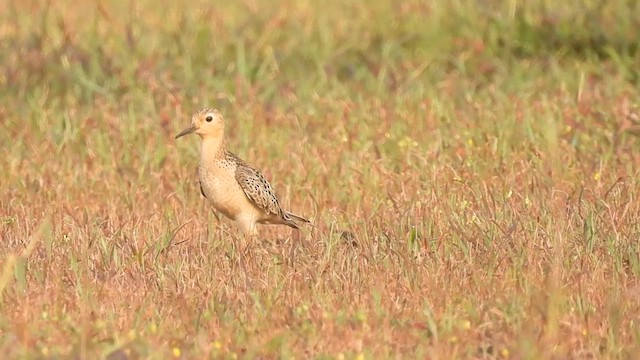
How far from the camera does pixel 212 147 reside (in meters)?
8.06

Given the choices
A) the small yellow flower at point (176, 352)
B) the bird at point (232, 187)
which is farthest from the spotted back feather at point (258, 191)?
the small yellow flower at point (176, 352)

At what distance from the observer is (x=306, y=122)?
9.77 m

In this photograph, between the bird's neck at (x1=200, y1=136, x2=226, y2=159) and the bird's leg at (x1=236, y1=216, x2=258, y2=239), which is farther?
the bird's neck at (x1=200, y1=136, x2=226, y2=159)

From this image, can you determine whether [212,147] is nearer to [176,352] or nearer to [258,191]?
[258,191]

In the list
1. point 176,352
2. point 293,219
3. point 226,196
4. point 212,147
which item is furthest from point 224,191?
point 176,352

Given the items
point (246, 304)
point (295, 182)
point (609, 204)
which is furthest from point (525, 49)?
point (246, 304)

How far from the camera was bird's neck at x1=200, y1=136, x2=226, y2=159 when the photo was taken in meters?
8.05

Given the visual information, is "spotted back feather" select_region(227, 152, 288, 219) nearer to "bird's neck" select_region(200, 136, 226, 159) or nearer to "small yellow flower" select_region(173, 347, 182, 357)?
"bird's neck" select_region(200, 136, 226, 159)

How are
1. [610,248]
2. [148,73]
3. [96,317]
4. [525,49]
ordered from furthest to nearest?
[525,49]
[148,73]
[610,248]
[96,317]

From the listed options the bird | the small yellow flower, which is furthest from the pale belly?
the small yellow flower

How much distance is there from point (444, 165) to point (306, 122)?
141 centimetres

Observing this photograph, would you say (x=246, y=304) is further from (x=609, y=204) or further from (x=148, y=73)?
(x=148, y=73)

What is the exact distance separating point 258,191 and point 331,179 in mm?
908

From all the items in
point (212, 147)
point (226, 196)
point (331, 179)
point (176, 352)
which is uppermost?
point (176, 352)
